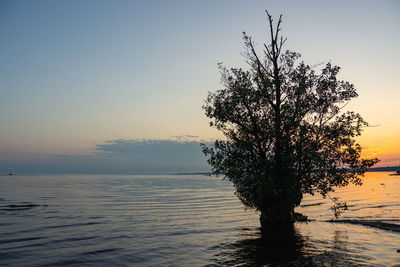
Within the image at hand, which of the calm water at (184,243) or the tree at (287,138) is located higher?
the tree at (287,138)

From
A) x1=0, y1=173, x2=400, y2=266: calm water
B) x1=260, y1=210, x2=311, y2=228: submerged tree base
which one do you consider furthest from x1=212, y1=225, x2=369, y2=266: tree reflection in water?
x1=260, y1=210, x2=311, y2=228: submerged tree base

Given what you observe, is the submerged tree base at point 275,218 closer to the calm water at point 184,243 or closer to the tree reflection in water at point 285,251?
the calm water at point 184,243

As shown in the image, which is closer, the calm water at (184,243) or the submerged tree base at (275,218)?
the calm water at (184,243)

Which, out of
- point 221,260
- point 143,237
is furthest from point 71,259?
point 221,260

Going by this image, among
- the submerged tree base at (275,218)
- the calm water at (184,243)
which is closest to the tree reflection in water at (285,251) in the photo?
the calm water at (184,243)

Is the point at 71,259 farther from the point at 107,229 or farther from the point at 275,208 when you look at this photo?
the point at 275,208

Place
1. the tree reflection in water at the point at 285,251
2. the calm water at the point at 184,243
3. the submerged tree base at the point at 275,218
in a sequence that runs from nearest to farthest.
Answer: the tree reflection in water at the point at 285,251, the calm water at the point at 184,243, the submerged tree base at the point at 275,218

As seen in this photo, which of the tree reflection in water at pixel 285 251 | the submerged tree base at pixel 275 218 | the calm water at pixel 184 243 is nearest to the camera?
the tree reflection in water at pixel 285 251

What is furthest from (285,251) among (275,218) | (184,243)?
(275,218)

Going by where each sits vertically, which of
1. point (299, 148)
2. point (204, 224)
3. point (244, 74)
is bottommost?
point (204, 224)

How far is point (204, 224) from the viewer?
3356cm

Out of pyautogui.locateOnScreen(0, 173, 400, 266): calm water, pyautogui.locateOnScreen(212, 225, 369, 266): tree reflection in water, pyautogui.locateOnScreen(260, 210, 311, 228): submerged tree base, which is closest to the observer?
pyautogui.locateOnScreen(212, 225, 369, 266): tree reflection in water

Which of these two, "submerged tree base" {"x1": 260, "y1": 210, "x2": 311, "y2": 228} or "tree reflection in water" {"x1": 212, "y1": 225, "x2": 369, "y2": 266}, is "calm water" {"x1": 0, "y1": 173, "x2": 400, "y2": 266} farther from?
"submerged tree base" {"x1": 260, "y1": 210, "x2": 311, "y2": 228}

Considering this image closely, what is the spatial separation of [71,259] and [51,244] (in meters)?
5.44
